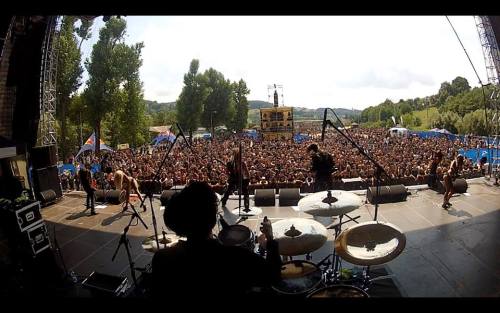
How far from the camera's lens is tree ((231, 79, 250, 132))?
51969mm

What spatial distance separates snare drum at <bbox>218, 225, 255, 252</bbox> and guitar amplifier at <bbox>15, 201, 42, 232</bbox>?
2.91 meters

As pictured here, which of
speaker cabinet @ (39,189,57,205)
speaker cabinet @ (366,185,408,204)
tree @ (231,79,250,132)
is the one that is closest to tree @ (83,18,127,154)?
speaker cabinet @ (39,189,57,205)

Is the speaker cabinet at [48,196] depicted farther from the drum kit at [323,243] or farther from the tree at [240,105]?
the tree at [240,105]

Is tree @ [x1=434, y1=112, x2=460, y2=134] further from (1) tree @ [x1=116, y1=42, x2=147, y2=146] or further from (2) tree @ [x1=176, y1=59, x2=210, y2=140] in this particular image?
(1) tree @ [x1=116, y1=42, x2=147, y2=146]

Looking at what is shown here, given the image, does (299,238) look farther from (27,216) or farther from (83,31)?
(83,31)

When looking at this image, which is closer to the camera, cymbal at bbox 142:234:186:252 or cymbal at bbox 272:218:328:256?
cymbal at bbox 272:218:328:256

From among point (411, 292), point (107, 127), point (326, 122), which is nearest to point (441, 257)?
point (411, 292)

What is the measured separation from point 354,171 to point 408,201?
614 centimetres

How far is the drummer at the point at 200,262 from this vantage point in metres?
1.45

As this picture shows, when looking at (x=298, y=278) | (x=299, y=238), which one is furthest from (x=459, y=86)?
(x=298, y=278)

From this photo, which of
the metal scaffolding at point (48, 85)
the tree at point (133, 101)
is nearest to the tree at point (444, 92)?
the tree at point (133, 101)

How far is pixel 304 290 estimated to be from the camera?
3.10 m

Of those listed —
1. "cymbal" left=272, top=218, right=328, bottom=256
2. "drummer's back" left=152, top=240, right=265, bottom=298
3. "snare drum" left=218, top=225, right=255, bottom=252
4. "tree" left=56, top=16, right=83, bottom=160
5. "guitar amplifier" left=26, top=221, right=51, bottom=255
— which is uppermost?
"tree" left=56, top=16, right=83, bottom=160

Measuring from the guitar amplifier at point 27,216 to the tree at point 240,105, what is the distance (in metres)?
46.9
